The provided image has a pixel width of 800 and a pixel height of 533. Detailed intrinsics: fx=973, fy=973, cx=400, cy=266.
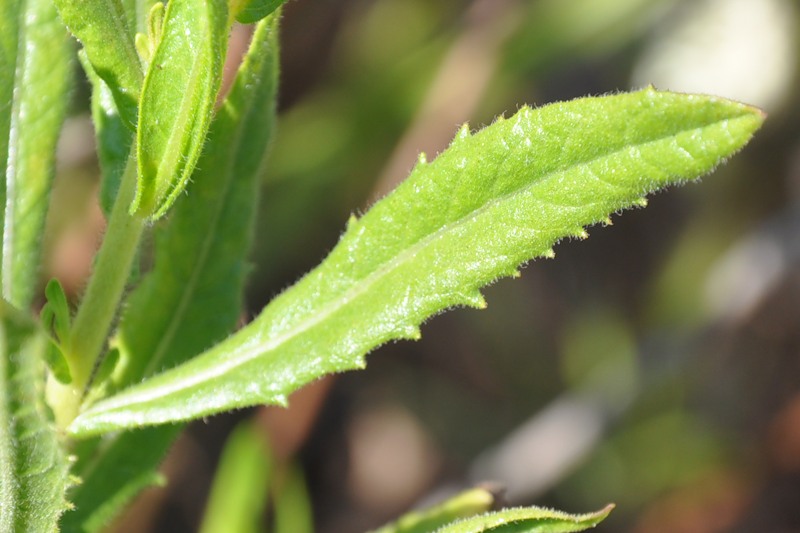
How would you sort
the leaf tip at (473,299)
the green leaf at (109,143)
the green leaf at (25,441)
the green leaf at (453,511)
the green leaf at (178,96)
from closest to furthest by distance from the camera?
1. the green leaf at (25,441)
2. the green leaf at (178,96)
3. the leaf tip at (473,299)
4. the green leaf at (109,143)
5. the green leaf at (453,511)

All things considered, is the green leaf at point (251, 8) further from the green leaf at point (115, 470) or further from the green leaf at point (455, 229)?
the green leaf at point (115, 470)

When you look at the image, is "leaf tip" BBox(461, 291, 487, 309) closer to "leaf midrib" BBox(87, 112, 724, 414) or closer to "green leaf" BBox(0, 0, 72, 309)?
"leaf midrib" BBox(87, 112, 724, 414)

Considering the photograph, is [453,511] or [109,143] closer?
Result: [109,143]

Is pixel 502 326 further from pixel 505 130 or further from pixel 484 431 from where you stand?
pixel 505 130

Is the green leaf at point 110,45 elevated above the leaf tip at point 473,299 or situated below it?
above

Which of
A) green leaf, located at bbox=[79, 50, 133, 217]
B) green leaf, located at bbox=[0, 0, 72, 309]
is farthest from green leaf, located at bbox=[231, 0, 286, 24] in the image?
green leaf, located at bbox=[0, 0, 72, 309]

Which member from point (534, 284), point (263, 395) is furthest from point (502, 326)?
point (263, 395)

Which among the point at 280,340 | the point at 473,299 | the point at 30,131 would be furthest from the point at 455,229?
the point at 30,131

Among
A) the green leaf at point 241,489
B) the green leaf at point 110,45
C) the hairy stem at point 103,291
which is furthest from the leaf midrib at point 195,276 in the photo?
the green leaf at point 241,489

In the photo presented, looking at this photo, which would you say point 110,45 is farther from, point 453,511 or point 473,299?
point 453,511
